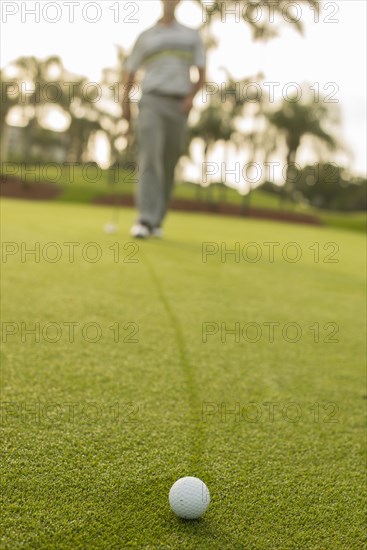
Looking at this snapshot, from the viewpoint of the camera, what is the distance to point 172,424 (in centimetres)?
183

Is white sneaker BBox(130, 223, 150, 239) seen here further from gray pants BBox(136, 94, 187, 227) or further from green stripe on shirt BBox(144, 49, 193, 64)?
green stripe on shirt BBox(144, 49, 193, 64)

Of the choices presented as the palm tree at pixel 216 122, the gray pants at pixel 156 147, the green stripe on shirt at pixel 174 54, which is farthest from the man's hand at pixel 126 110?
the palm tree at pixel 216 122

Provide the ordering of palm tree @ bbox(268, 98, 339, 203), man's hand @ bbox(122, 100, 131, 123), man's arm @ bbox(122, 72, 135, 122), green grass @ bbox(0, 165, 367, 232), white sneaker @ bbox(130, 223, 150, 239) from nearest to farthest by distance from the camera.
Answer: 1. man's arm @ bbox(122, 72, 135, 122)
2. man's hand @ bbox(122, 100, 131, 123)
3. white sneaker @ bbox(130, 223, 150, 239)
4. green grass @ bbox(0, 165, 367, 232)
5. palm tree @ bbox(268, 98, 339, 203)

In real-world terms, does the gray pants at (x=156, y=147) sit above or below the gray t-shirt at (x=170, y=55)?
below

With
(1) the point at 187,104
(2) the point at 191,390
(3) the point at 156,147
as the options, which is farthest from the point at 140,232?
(2) the point at 191,390

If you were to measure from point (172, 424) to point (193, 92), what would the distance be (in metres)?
5.22

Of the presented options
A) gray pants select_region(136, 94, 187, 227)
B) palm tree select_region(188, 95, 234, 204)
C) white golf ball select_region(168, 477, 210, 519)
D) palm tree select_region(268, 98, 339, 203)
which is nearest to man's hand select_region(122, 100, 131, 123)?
gray pants select_region(136, 94, 187, 227)

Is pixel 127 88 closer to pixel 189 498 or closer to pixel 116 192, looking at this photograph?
pixel 189 498

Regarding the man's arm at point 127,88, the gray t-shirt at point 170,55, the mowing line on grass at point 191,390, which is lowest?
the mowing line on grass at point 191,390

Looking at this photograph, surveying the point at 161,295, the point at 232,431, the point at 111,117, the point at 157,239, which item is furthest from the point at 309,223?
the point at 232,431

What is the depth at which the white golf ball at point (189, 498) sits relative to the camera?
1305 mm

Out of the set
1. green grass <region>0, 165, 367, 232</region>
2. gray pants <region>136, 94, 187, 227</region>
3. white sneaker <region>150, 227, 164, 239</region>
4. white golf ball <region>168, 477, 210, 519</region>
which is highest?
gray pants <region>136, 94, 187, 227</region>

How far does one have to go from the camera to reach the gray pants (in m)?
6.49

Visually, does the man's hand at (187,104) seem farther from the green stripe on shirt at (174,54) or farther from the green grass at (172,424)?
the green grass at (172,424)
